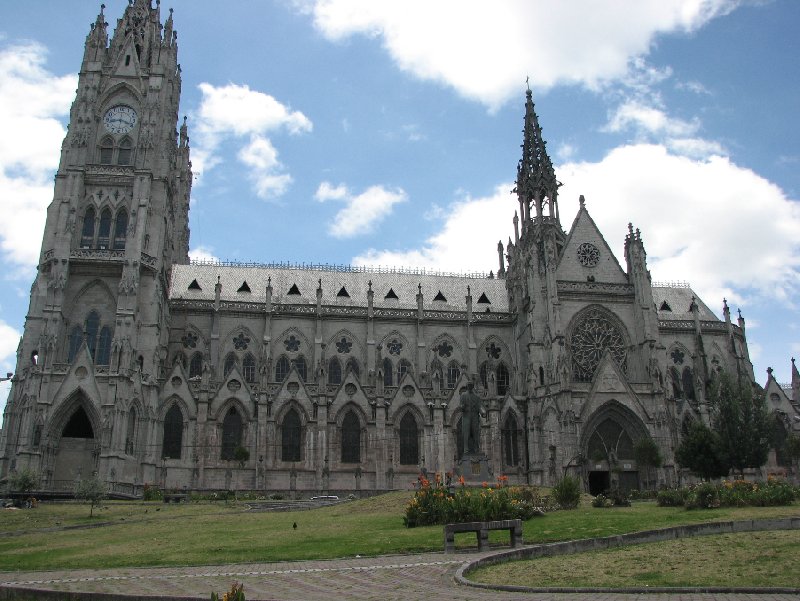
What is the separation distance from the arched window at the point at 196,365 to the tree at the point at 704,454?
3773cm

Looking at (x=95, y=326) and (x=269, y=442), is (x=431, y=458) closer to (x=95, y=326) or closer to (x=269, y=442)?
(x=269, y=442)

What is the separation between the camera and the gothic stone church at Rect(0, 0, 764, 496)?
52.2 metres

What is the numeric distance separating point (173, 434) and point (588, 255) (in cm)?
3675

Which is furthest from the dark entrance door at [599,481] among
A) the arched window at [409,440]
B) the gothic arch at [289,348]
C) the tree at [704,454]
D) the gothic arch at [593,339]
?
the gothic arch at [289,348]

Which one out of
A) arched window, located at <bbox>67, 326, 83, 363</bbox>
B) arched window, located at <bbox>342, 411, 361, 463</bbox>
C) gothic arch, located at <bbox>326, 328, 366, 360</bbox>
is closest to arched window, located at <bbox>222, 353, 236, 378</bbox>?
gothic arch, located at <bbox>326, 328, 366, 360</bbox>

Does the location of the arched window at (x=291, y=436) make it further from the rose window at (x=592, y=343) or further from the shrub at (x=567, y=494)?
the shrub at (x=567, y=494)

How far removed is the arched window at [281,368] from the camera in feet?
205

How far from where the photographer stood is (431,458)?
57.4m

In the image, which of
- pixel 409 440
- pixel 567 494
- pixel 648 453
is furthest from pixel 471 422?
pixel 409 440

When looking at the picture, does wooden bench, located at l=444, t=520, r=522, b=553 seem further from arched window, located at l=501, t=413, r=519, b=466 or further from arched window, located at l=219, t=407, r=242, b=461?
arched window, located at l=501, t=413, r=519, b=466

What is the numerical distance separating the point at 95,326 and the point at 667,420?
43.3 m

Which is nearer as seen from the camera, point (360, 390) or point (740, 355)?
point (360, 390)

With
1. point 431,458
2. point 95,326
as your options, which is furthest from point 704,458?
point 95,326

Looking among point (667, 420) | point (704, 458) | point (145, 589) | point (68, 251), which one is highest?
point (68, 251)
